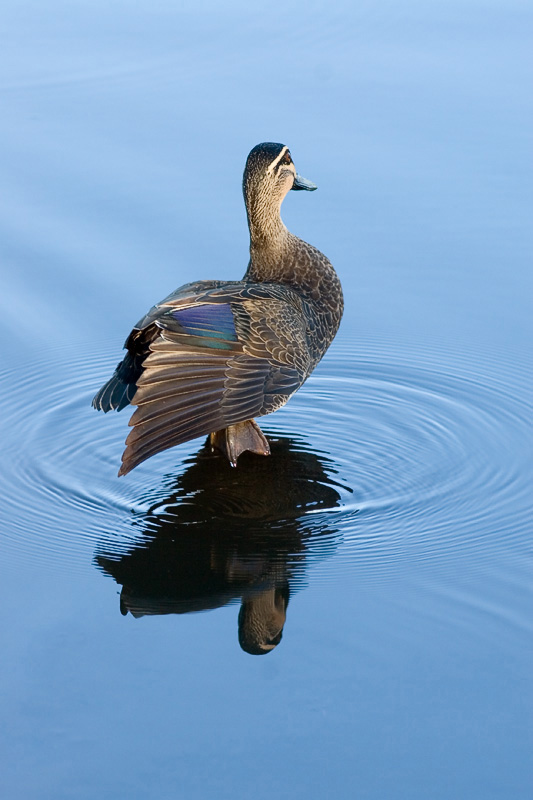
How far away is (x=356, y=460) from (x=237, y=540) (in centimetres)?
102

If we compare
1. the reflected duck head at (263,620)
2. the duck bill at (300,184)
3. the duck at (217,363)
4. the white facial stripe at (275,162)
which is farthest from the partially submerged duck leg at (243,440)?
the duck bill at (300,184)

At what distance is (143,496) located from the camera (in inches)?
227

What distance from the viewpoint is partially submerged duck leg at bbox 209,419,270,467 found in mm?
6164

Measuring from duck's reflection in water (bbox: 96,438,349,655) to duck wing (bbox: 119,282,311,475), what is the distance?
314 mm

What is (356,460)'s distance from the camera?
611 cm

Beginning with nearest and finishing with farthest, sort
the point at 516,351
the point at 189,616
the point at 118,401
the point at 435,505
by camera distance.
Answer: the point at 189,616
the point at 435,505
the point at 118,401
the point at 516,351

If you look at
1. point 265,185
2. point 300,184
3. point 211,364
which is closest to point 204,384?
point 211,364

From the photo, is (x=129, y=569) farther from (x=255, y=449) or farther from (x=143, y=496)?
(x=255, y=449)

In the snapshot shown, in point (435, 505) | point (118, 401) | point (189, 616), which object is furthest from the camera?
point (118, 401)

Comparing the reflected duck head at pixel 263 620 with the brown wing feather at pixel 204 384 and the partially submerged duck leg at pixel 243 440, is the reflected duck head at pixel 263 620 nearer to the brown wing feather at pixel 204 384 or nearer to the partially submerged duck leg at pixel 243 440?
the brown wing feather at pixel 204 384

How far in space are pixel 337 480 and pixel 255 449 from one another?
523mm

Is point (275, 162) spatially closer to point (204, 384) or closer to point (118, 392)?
point (204, 384)

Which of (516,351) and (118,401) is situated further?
(516,351)

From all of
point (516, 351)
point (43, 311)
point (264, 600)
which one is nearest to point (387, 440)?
point (516, 351)
